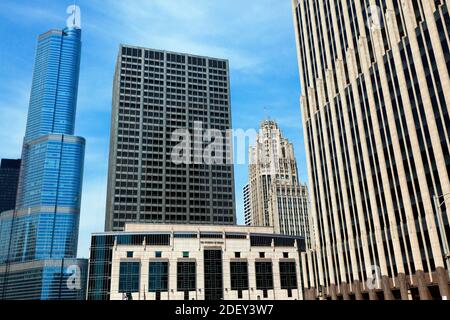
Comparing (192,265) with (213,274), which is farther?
(213,274)

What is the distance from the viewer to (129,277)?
370 feet

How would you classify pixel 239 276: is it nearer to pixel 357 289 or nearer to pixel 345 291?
pixel 345 291

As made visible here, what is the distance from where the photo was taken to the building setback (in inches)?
4451

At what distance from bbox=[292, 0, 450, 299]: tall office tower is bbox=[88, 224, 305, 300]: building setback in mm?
27057

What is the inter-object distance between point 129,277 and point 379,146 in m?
78.4

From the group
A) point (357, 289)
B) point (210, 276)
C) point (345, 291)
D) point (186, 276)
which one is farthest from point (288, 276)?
point (357, 289)

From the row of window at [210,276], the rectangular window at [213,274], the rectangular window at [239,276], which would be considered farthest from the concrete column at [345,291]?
the rectangular window at [213,274]

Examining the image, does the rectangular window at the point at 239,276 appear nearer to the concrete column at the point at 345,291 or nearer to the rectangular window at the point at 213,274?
the rectangular window at the point at 213,274

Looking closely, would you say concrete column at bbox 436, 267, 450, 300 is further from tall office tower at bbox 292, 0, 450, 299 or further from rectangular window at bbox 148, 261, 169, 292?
rectangular window at bbox 148, 261, 169, 292

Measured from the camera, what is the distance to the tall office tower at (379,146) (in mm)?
58062

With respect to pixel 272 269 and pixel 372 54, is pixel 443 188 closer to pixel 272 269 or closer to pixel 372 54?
pixel 372 54

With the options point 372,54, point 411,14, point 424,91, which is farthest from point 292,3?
point 424,91

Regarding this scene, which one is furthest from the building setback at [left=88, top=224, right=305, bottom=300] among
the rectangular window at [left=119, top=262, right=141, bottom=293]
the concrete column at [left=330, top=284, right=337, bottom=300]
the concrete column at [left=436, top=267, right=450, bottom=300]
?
the concrete column at [left=436, top=267, right=450, bottom=300]

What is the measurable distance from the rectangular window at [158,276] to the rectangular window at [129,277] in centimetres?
364
